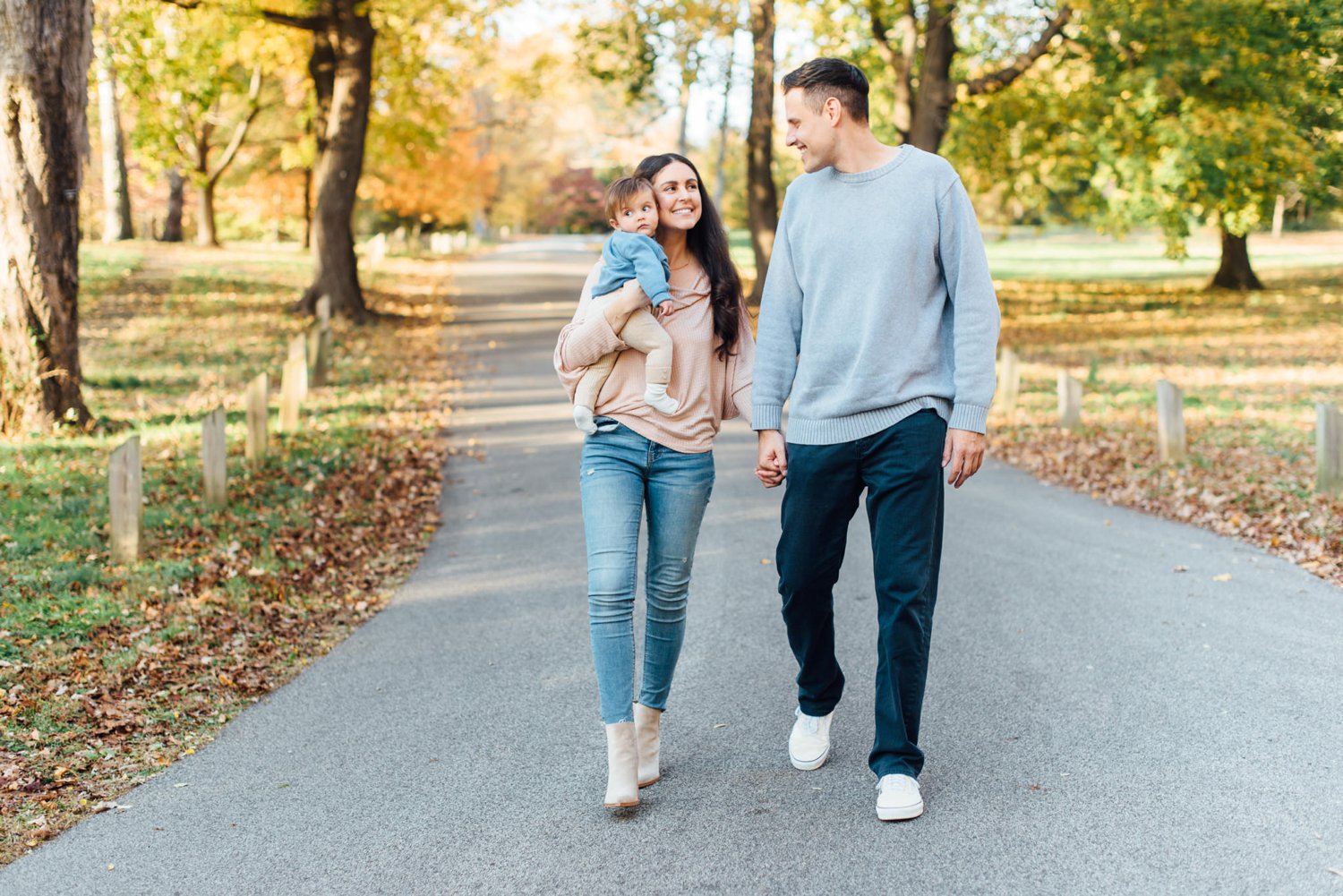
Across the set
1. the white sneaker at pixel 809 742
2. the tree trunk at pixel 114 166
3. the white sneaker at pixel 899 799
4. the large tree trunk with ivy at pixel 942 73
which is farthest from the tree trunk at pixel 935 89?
the tree trunk at pixel 114 166

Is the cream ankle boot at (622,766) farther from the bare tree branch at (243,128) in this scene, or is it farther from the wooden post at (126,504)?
the bare tree branch at (243,128)

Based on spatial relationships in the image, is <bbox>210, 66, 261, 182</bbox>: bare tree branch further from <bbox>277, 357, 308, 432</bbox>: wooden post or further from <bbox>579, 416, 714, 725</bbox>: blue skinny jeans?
<bbox>579, 416, 714, 725</bbox>: blue skinny jeans

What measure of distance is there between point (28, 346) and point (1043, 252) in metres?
52.5

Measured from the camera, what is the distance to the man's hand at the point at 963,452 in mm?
3787

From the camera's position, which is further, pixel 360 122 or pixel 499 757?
pixel 360 122

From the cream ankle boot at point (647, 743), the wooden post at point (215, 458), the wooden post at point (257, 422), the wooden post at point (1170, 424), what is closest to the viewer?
the cream ankle boot at point (647, 743)

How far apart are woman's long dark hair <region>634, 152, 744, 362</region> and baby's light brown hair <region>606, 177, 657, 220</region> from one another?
0.15 m

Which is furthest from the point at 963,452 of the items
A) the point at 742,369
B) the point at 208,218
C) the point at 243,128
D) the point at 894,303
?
the point at 208,218

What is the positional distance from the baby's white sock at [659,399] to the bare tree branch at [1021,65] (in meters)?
17.1

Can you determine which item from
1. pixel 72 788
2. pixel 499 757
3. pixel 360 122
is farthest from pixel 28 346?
pixel 360 122

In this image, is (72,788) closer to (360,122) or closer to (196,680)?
(196,680)

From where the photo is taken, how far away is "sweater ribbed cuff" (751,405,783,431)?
13.3 ft

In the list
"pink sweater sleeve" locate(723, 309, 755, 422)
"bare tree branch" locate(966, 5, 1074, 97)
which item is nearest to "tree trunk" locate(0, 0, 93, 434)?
"pink sweater sleeve" locate(723, 309, 755, 422)

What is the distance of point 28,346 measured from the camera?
10375 mm
